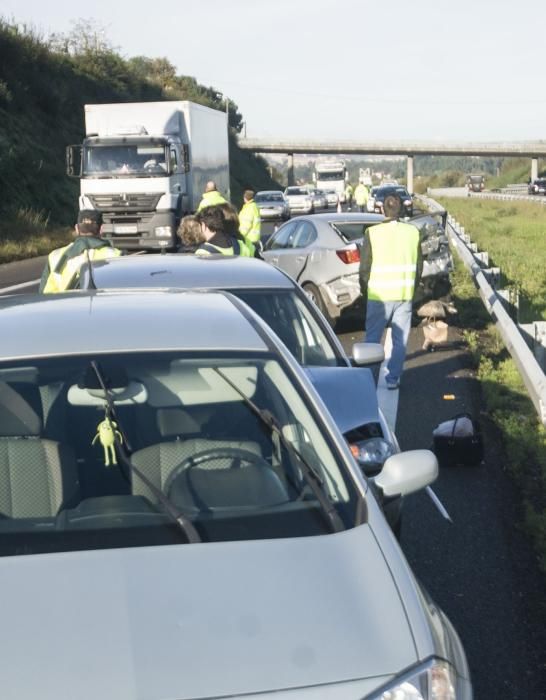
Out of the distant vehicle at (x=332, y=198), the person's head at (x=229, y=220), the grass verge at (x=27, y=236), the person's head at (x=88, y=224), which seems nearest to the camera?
the person's head at (x=88, y=224)

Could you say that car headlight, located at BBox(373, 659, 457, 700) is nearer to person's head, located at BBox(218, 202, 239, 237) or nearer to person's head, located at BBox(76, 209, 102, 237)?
person's head, located at BBox(76, 209, 102, 237)

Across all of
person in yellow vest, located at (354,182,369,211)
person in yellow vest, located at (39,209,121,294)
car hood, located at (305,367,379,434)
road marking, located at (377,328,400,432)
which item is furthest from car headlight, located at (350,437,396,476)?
person in yellow vest, located at (354,182,369,211)

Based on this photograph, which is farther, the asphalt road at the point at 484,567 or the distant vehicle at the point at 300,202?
the distant vehicle at the point at 300,202

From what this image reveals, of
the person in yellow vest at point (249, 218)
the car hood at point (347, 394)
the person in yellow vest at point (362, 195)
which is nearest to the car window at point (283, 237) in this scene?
the person in yellow vest at point (249, 218)

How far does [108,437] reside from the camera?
416 centimetres

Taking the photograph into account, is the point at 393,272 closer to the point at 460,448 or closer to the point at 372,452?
the point at 460,448

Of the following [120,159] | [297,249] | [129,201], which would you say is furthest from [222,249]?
[120,159]

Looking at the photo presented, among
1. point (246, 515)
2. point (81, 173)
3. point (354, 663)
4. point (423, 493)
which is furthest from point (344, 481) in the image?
point (81, 173)

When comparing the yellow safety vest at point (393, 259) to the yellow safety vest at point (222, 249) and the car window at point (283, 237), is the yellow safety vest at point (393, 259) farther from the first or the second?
the car window at point (283, 237)

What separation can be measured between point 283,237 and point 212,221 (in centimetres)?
599

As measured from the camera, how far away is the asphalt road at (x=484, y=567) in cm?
500

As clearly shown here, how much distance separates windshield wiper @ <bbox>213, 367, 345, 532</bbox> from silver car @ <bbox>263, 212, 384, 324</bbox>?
10.1 m

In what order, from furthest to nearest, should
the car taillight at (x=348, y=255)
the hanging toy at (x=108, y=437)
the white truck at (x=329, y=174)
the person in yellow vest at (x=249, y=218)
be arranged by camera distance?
1. the white truck at (x=329, y=174)
2. the person in yellow vest at (x=249, y=218)
3. the car taillight at (x=348, y=255)
4. the hanging toy at (x=108, y=437)

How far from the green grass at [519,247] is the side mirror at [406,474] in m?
12.0
